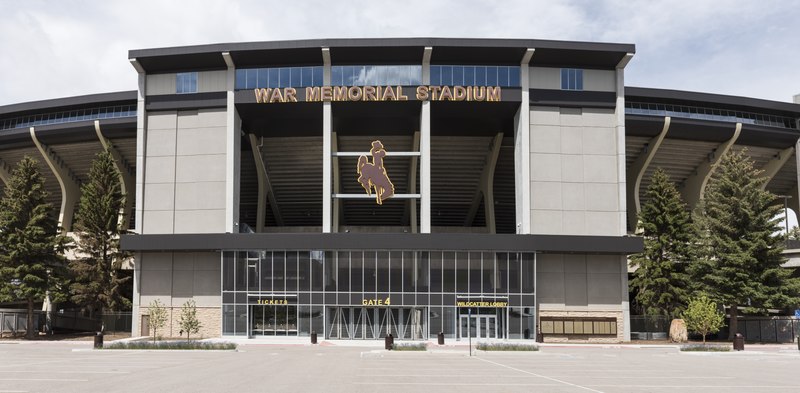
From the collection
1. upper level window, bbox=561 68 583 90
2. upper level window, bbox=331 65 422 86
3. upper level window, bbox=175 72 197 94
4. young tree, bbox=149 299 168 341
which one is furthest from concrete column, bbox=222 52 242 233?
upper level window, bbox=561 68 583 90

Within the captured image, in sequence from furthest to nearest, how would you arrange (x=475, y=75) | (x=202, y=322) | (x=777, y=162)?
(x=777, y=162)
(x=475, y=75)
(x=202, y=322)

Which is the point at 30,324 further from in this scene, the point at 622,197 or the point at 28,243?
the point at 622,197

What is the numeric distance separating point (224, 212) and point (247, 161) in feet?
45.9

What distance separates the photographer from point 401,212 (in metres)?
73.2

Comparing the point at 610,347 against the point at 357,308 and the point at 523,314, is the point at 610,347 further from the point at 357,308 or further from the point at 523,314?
the point at 357,308

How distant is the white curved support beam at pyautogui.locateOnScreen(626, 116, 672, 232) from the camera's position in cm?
6050

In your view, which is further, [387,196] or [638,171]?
[638,171]

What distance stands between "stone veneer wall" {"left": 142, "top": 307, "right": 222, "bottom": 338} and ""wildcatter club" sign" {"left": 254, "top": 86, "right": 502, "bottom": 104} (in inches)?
640

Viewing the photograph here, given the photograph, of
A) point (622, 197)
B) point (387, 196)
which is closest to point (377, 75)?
point (387, 196)

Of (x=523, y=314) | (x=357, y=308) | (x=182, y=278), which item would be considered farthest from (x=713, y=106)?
(x=182, y=278)

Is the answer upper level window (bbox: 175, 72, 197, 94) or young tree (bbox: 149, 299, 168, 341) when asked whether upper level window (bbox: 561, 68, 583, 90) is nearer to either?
upper level window (bbox: 175, 72, 197, 94)

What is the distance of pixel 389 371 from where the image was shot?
27359 mm

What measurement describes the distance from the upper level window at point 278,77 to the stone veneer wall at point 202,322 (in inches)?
675

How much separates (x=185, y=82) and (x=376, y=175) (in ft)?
54.2
